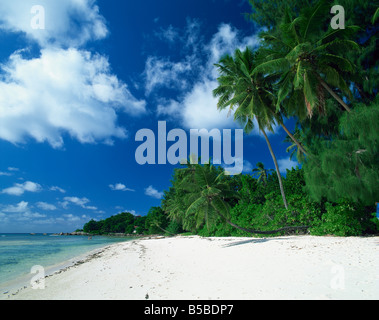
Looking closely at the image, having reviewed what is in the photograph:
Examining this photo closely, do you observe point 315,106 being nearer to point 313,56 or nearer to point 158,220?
point 313,56

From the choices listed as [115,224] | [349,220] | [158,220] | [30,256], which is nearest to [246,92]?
[349,220]

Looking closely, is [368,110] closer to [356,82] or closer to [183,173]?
[356,82]

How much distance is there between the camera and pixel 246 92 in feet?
45.9

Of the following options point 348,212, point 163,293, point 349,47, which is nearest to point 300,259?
point 163,293

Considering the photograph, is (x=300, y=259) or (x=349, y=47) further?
(x=349, y=47)

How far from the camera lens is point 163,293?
4.21 metres

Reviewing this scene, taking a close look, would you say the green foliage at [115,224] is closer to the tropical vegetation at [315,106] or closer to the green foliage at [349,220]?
the tropical vegetation at [315,106]

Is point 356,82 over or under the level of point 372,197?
over

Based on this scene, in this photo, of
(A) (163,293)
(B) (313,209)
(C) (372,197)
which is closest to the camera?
(A) (163,293)

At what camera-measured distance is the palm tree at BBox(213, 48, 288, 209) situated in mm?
14047

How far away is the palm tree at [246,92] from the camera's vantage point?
14.0 meters

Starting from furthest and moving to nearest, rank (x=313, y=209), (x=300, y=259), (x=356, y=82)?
1. (x=313, y=209)
2. (x=356, y=82)
3. (x=300, y=259)

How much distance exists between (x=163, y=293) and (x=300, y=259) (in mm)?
4042
